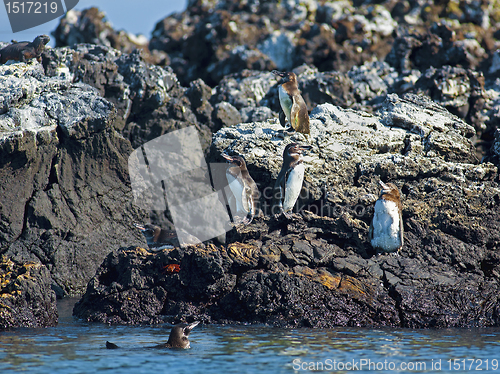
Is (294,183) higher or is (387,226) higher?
(294,183)

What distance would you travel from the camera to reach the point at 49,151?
11.2 meters

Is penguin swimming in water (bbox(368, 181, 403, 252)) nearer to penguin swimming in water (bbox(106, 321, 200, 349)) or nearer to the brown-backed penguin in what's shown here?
the brown-backed penguin

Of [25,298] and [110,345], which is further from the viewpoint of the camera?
[25,298]

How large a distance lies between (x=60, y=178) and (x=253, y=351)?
A: 7.14 m

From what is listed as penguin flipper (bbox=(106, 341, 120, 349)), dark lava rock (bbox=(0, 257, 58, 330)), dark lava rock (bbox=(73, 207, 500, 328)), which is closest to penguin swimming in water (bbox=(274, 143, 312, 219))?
dark lava rock (bbox=(73, 207, 500, 328))

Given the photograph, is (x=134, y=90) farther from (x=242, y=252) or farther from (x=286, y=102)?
(x=242, y=252)

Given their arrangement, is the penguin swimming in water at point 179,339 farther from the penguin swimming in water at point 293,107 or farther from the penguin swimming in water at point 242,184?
the penguin swimming in water at point 293,107

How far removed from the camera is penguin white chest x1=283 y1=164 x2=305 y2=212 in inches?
380

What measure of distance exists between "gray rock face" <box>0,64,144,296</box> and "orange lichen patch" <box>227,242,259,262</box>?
4322mm

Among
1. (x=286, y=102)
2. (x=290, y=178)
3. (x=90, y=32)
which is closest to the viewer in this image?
(x=290, y=178)

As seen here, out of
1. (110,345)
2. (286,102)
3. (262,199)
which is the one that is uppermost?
(286,102)

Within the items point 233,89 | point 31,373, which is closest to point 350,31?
point 233,89

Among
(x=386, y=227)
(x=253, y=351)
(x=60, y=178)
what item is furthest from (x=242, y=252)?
(x=60, y=178)

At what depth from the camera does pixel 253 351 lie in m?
6.17
